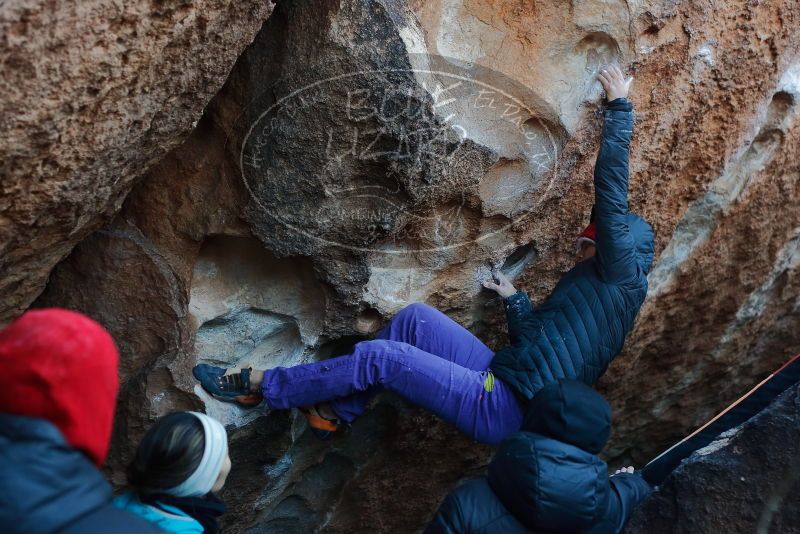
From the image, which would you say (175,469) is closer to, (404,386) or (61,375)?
(61,375)

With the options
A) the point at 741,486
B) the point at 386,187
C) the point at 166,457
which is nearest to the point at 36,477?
the point at 166,457

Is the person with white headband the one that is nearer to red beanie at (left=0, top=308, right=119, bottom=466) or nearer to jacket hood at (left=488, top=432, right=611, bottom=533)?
red beanie at (left=0, top=308, right=119, bottom=466)

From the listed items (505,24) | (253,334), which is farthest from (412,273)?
(505,24)

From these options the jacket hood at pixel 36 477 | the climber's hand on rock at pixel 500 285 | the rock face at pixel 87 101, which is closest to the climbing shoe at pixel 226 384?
the rock face at pixel 87 101

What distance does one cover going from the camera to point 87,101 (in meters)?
1.77

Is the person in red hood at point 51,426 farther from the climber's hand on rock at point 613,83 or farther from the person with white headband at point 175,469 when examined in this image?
the climber's hand on rock at point 613,83

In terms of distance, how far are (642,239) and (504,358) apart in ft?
1.95

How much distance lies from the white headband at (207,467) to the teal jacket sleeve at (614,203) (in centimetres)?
135


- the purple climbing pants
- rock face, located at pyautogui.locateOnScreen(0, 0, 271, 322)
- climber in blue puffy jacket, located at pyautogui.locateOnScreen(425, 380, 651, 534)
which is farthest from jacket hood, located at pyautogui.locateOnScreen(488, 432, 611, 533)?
rock face, located at pyautogui.locateOnScreen(0, 0, 271, 322)

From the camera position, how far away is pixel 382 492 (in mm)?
3428

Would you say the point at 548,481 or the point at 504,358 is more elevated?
the point at 504,358

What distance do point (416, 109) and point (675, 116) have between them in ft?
3.38

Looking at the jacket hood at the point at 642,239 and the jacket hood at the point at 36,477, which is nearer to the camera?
the jacket hood at the point at 36,477

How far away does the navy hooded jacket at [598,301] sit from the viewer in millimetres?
2496
